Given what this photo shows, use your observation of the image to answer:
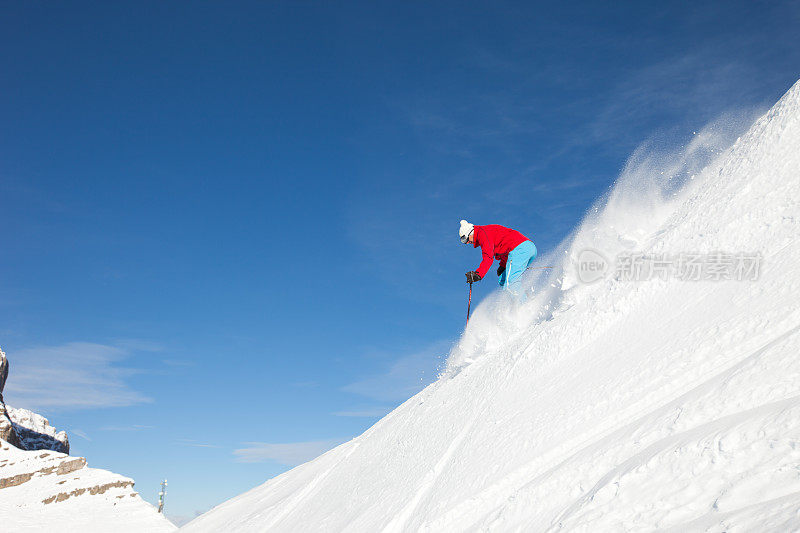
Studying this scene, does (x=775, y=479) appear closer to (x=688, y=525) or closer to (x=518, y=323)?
(x=688, y=525)

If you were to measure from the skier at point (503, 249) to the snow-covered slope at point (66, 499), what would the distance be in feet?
82.6

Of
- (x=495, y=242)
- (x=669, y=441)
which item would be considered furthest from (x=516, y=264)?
(x=669, y=441)

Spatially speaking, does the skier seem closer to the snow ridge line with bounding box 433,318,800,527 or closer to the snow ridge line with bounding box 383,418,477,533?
the snow ridge line with bounding box 383,418,477,533

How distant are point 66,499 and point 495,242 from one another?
35.5m

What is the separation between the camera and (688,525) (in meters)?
2.31

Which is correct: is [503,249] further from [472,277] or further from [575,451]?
[575,451]

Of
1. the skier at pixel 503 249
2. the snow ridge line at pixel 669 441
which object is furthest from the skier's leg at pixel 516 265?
the snow ridge line at pixel 669 441

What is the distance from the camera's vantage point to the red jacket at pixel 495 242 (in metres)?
10.2

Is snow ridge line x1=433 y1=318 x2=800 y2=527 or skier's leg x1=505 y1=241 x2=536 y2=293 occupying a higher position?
skier's leg x1=505 y1=241 x2=536 y2=293

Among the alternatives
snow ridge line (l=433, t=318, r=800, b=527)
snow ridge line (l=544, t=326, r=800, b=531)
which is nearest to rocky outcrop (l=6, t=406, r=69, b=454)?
snow ridge line (l=433, t=318, r=800, b=527)

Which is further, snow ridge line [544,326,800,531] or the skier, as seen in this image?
the skier

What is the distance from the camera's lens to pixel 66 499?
104ft

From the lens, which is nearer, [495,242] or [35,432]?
[495,242]

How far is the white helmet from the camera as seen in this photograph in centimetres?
1048
